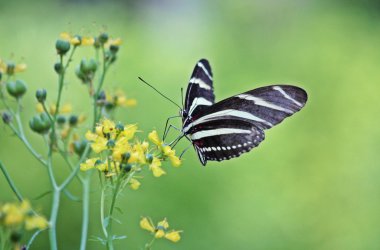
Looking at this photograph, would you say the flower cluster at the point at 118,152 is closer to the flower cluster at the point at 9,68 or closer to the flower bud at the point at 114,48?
the flower cluster at the point at 9,68

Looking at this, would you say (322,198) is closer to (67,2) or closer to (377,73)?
(377,73)

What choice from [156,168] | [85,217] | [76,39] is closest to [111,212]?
[85,217]

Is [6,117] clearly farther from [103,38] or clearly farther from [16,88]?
[103,38]

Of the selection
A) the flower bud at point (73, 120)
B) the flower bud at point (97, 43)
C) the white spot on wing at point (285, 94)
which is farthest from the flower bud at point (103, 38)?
the white spot on wing at point (285, 94)

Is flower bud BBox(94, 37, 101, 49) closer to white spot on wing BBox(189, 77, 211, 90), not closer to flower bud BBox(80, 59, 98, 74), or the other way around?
flower bud BBox(80, 59, 98, 74)

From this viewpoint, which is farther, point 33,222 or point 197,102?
point 197,102

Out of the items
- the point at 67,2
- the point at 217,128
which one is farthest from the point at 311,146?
the point at 67,2
